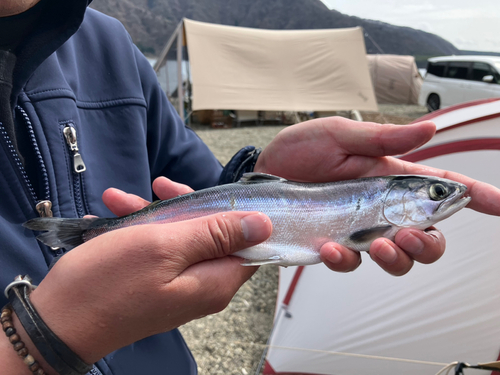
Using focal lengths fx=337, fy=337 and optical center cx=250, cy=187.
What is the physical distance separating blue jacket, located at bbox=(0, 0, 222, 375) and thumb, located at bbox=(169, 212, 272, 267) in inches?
22.0

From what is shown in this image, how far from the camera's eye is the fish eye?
182 centimetres

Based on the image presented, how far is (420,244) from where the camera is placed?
65.5 inches

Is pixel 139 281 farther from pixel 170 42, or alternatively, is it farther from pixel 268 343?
pixel 170 42

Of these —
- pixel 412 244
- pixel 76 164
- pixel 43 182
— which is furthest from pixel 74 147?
pixel 412 244

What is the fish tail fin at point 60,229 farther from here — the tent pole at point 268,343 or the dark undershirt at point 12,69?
the tent pole at point 268,343

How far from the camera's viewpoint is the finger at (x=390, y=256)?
1.64 meters

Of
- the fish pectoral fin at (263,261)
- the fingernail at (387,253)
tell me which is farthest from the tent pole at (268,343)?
the fingernail at (387,253)

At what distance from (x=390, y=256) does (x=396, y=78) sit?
2540 cm

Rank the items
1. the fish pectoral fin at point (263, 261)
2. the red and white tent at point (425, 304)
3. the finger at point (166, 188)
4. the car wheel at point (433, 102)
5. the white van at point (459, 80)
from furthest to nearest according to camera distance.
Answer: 1. the car wheel at point (433, 102)
2. the white van at point (459, 80)
3. the red and white tent at point (425, 304)
4. the finger at point (166, 188)
5. the fish pectoral fin at point (263, 261)

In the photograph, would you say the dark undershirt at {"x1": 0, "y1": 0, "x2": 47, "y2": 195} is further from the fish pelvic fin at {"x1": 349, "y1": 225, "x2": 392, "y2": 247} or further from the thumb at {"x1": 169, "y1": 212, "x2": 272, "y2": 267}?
the fish pelvic fin at {"x1": 349, "y1": 225, "x2": 392, "y2": 247}

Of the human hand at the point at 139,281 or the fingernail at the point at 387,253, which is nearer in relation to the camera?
the human hand at the point at 139,281

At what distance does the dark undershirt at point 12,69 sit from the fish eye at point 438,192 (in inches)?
77.1

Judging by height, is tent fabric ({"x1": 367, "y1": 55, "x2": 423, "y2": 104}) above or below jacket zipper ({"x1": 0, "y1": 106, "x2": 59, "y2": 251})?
below

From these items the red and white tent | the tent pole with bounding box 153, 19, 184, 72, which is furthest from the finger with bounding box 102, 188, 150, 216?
the tent pole with bounding box 153, 19, 184, 72
